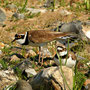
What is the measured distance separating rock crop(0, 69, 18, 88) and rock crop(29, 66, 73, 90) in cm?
63

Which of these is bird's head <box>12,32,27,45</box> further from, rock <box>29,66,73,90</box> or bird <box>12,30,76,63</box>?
rock <box>29,66,73,90</box>

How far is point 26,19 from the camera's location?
990 cm

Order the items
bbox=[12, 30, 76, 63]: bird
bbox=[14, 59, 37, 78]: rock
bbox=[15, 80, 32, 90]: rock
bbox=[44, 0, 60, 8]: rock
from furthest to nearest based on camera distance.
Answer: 1. bbox=[44, 0, 60, 8]: rock
2. bbox=[12, 30, 76, 63]: bird
3. bbox=[14, 59, 37, 78]: rock
4. bbox=[15, 80, 32, 90]: rock

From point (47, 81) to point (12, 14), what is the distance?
635 centimetres

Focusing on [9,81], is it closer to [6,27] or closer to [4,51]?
[4,51]

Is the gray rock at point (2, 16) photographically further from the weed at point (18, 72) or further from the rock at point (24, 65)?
the weed at point (18, 72)

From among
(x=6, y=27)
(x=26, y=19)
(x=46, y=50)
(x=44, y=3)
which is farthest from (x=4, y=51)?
(x=44, y=3)

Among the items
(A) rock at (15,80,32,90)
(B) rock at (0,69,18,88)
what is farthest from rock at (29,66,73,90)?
(B) rock at (0,69,18,88)

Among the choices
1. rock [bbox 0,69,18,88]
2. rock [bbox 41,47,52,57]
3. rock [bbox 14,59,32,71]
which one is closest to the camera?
rock [bbox 0,69,18,88]

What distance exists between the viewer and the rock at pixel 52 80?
4281 millimetres

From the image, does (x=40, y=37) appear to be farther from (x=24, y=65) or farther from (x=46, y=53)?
(x=24, y=65)

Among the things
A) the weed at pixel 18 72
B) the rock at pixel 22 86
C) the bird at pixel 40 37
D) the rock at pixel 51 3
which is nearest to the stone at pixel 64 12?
the rock at pixel 51 3

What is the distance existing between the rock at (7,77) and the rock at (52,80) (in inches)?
24.9

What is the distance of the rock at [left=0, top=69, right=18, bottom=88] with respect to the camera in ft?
16.3
